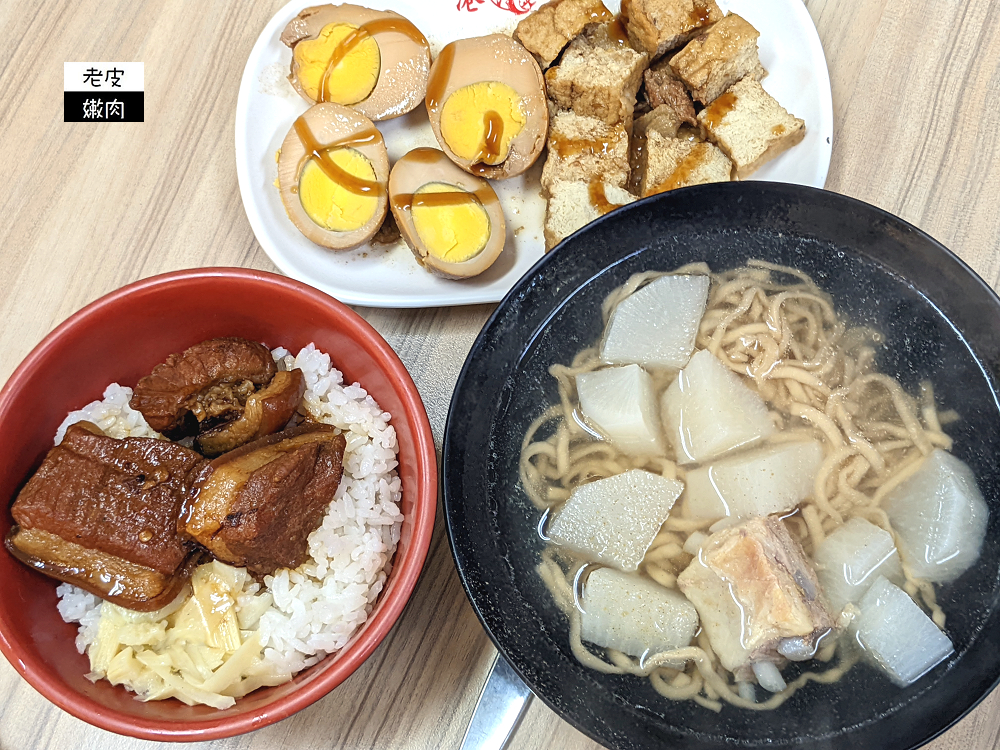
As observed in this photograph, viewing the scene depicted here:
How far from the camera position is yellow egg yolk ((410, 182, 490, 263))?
61.7 inches

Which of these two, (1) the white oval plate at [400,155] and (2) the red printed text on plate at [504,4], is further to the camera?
(2) the red printed text on plate at [504,4]

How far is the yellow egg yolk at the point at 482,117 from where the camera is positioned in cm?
162

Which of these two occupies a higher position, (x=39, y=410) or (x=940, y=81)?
(x=940, y=81)

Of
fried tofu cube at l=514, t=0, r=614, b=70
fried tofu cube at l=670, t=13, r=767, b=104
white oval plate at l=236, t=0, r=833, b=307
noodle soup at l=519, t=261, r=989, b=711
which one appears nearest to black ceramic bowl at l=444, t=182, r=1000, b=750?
noodle soup at l=519, t=261, r=989, b=711

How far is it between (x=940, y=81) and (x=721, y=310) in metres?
0.93

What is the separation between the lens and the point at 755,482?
3.95 feet

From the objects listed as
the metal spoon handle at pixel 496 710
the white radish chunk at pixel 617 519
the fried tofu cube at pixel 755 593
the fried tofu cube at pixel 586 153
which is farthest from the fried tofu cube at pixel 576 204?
the metal spoon handle at pixel 496 710

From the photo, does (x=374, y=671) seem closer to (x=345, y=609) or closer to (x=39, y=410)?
(x=345, y=609)

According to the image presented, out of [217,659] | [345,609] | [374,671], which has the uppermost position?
[345,609]

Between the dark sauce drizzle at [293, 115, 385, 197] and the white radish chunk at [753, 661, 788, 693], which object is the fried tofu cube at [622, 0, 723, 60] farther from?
the white radish chunk at [753, 661, 788, 693]

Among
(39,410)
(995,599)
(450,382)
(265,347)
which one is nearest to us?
(995,599)

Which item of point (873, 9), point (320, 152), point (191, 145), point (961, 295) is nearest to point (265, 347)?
point (320, 152)

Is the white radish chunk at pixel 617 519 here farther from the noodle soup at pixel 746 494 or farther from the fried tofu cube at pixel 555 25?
the fried tofu cube at pixel 555 25

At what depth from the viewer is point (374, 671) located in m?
1.48
